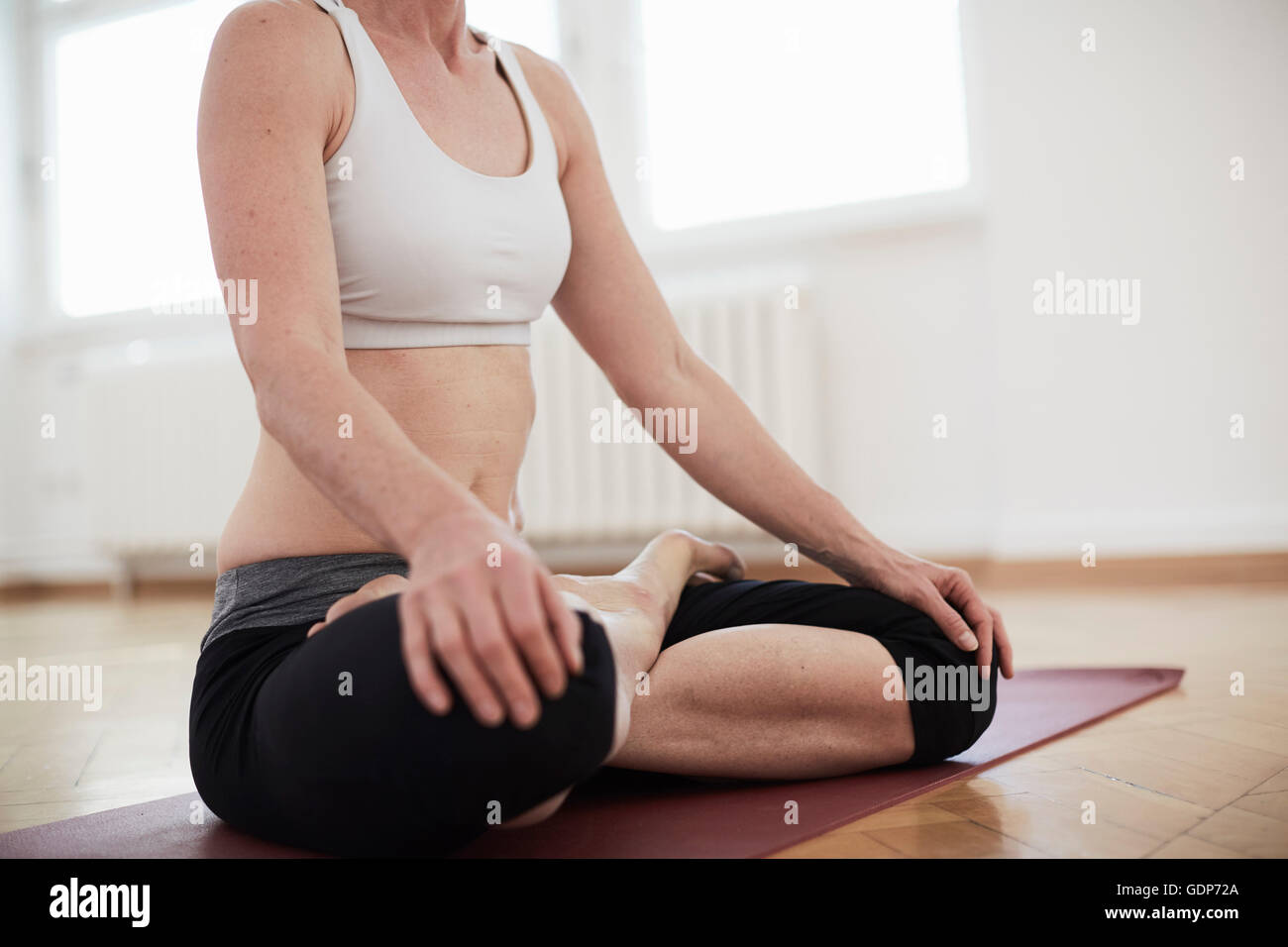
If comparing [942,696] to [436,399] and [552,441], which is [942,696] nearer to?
[436,399]

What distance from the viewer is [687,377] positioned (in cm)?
129

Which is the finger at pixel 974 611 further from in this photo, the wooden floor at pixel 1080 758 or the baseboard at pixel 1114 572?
the baseboard at pixel 1114 572

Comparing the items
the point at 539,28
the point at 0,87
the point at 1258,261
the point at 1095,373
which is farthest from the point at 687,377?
the point at 0,87

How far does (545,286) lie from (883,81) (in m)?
2.46

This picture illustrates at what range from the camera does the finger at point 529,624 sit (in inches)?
22.9

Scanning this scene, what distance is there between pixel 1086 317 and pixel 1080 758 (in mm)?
2121

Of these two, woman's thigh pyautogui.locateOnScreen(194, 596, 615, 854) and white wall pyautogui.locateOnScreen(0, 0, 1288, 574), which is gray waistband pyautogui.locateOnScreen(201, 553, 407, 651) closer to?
woman's thigh pyautogui.locateOnScreen(194, 596, 615, 854)

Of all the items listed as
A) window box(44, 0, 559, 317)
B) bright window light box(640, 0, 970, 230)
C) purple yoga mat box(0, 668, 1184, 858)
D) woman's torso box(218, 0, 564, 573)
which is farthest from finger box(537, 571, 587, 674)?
window box(44, 0, 559, 317)

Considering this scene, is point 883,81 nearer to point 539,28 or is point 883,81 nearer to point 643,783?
point 539,28

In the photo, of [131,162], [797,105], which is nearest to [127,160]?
[131,162]

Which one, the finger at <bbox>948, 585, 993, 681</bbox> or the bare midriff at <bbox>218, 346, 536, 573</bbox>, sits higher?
the bare midriff at <bbox>218, 346, 536, 573</bbox>

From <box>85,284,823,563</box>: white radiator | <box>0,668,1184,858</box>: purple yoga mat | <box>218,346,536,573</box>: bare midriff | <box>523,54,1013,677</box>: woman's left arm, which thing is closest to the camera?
<box>0,668,1184,858</box>: purple yoga mat

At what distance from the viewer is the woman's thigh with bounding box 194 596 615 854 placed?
2.29ft

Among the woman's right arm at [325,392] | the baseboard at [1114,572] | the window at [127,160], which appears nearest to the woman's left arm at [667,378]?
the woman's right arm at [325,392]
